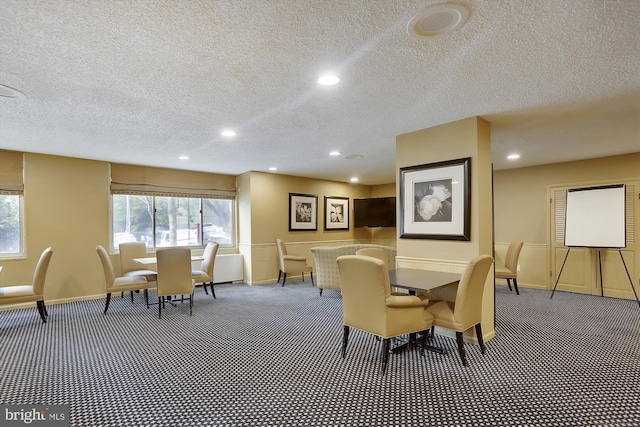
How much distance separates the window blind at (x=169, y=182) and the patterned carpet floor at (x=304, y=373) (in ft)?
8.11

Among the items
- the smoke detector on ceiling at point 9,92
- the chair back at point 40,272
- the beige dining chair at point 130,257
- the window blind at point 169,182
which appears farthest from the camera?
the window blind at point 169,182

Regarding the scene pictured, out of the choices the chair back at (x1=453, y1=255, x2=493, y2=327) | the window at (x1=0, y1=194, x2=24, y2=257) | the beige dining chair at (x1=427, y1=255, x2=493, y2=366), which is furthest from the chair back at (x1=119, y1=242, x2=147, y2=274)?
the chair back at (x1=453, y1=255, x2=493, y2=327)

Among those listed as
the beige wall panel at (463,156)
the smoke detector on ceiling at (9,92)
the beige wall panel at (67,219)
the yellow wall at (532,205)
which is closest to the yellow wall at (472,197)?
the beige wall panel at (463,156)

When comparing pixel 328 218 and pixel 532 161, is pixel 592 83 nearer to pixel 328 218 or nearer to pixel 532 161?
pixel 532 161

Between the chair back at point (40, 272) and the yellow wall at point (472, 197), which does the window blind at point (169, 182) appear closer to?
the chair back at point (40, 272)

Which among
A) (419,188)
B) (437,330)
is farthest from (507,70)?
(437,330)

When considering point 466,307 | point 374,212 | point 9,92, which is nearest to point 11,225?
point 9,92

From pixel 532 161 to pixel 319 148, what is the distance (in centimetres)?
397

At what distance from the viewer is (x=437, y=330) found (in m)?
3.69

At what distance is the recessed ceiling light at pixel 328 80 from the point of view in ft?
8.20

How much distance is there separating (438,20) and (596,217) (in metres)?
5.37

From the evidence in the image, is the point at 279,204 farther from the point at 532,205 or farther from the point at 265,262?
the point at 532,205

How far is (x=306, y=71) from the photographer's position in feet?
7.87

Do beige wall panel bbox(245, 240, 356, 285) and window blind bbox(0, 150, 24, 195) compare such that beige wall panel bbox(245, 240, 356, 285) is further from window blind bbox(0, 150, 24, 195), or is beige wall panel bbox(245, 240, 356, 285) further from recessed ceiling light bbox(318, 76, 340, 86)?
recessed ceiling light bbox(318, 76, 340, 86)
